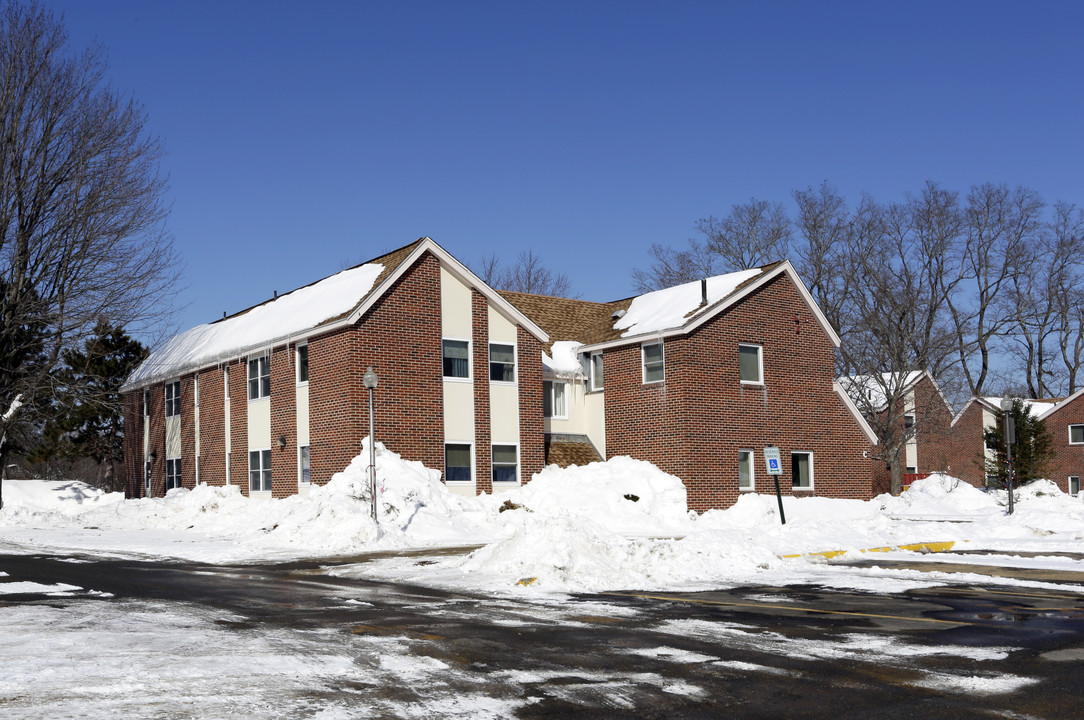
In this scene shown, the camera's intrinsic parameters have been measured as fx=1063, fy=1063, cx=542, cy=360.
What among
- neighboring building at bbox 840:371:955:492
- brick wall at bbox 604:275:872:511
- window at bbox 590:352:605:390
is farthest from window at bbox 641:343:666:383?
neighboring building at bbox 840:371:955:492

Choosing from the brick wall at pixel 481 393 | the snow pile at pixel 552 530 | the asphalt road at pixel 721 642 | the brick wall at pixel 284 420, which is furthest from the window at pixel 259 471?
the asphalt road at pixel 721 642

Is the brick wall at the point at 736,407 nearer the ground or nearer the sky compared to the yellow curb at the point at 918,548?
nearer the sky

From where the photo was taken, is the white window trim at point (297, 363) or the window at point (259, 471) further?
the window at point (259, 471)

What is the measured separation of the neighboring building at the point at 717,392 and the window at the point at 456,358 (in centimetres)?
408

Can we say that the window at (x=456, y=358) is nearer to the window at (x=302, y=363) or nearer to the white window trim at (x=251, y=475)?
the window at (x=302, y=363)

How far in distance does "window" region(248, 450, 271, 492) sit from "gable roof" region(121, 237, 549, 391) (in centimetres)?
336

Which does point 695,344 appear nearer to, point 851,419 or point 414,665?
point 851,419

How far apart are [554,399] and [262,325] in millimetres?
10323

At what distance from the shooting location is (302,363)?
32719 mm

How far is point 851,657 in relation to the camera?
9344 mm

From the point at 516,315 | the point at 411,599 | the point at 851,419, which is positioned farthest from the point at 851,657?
the point at 851,419

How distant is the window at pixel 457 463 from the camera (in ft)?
104

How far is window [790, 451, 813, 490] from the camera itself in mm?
35000

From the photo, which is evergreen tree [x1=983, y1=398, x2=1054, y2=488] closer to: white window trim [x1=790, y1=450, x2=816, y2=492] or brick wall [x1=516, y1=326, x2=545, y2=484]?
white window trim [x1=790, y1=450, x2=816, y2=492]
